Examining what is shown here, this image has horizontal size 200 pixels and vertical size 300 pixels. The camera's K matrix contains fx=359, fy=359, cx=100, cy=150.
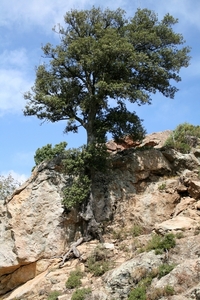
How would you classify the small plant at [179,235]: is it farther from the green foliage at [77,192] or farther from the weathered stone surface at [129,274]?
the green foliage at [77,192]

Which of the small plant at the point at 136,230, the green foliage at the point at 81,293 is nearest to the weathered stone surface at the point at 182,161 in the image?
the small plant at the point at 136,230

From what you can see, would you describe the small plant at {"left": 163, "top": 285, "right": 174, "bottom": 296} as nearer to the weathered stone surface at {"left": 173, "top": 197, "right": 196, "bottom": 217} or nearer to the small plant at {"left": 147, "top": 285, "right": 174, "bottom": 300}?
the small plant at {"left": 147, "top": 285, "right": 174, "bottom": 300}

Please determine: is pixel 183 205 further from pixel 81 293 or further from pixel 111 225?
pixel 81 293

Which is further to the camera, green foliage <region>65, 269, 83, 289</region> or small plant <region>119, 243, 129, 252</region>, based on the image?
small plant <region>119, 243, 129, 252</region>

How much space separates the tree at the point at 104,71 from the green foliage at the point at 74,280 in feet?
20.1

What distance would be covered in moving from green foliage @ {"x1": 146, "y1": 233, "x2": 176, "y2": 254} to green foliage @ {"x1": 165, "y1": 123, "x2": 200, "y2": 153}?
33.9 ft

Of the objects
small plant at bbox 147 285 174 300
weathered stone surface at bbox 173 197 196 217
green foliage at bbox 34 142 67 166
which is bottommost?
small plant at bbox 147 285 174 300

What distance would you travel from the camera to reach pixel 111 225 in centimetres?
2062

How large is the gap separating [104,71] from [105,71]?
65 millimetres

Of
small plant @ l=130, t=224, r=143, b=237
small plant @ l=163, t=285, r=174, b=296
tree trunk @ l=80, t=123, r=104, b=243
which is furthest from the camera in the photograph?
tree trunk @ l=80, t=123, r=104, b=243

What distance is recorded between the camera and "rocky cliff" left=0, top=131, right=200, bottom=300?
599 inches

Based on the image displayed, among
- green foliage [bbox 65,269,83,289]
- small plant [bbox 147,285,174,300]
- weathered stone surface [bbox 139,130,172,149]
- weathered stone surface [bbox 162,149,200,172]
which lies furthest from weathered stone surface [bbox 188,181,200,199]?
weathered stone surface [bbox 139,130,172,149]

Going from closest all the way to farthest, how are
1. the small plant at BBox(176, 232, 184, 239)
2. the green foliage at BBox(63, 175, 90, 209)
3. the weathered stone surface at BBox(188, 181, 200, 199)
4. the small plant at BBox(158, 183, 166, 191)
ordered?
the small plant at BBox(176, 232, 184, 239) → the weathered stone surface at BBox(188, 181, 200, 199) → the green foliage at BBox(63, 175, 90, 209) → the small plant at BBox(158, 183, 166, 191)

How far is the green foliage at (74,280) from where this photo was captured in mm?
16516
